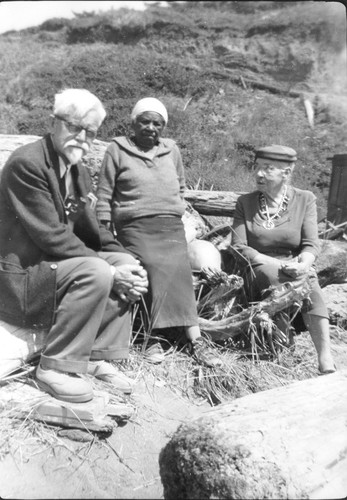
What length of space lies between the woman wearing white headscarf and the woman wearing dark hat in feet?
1.80

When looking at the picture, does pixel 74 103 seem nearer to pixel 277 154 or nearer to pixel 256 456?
pixel 277 154

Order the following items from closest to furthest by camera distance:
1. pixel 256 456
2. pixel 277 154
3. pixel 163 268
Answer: pixel 256 456, pixel 163 268, pixel 277 154

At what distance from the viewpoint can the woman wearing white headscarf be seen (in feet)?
14.8

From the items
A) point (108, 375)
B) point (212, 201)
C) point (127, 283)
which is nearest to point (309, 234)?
point (212, 201)

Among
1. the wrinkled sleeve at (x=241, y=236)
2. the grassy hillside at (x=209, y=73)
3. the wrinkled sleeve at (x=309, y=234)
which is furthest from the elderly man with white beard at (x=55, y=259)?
the grassy hillside at (x=209, y=73)

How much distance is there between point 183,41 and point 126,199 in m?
8.43

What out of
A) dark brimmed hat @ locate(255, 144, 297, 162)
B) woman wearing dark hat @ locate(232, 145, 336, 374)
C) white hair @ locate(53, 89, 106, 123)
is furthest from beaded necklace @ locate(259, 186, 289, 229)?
white hair @ locate(53, 89, 106, 123)

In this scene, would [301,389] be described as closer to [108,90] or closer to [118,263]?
[118,263]

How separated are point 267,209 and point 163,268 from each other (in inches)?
41.9

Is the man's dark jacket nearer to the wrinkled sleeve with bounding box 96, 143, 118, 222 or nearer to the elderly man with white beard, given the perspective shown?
the elderly man with white beard

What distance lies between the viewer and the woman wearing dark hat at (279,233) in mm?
4770

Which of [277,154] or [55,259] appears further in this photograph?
[277,154]

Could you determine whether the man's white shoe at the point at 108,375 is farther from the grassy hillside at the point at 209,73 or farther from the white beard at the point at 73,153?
the grassy hillside at the point at 209,73

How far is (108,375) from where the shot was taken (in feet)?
12.8
